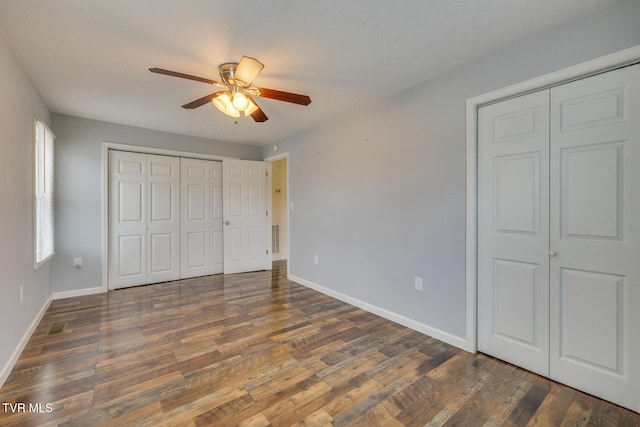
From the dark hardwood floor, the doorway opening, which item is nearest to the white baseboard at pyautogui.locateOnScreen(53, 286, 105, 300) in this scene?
the dark hardwood floor

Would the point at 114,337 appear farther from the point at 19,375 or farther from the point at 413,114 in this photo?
the point at 413,114

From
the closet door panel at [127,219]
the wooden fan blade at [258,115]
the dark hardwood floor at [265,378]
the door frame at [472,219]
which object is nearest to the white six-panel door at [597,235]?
the dark hardwood floor at [265,378]

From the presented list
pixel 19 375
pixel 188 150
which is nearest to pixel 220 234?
pixel 188 150

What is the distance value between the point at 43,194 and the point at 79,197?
0.78m

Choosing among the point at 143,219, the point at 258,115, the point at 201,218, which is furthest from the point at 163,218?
the point at 258,115

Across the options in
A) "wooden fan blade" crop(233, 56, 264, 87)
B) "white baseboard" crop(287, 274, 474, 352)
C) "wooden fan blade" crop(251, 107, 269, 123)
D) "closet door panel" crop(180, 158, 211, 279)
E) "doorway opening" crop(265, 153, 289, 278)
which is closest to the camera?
"wooden fan blade" crop(233, 56, 264, 87)

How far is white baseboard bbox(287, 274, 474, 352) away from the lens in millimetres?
2458

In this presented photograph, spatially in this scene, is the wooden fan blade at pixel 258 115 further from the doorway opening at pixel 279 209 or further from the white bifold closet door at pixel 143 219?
the doorway opening at pixel 279 209

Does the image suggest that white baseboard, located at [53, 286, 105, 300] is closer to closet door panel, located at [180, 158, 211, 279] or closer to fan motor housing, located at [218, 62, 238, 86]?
closet door panel, located at [180, 158, 211, 279]

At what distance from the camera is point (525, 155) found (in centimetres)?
210

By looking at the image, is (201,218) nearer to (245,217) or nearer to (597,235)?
(245,217)

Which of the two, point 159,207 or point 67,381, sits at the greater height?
point 159,207

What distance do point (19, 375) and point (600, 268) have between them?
156 inches

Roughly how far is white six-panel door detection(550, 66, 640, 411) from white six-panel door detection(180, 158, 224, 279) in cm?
461
